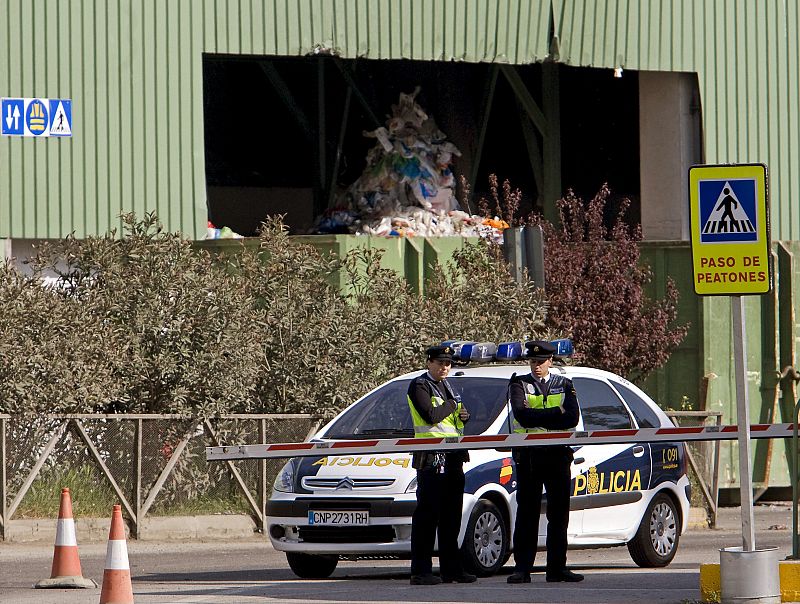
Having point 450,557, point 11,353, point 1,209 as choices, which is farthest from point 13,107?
point 450,557

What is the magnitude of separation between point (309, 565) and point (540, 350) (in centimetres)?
273

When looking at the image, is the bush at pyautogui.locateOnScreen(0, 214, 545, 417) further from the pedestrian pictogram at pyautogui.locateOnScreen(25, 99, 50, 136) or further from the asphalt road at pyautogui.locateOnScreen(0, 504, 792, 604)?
the pedestrian pictogram at pyautogui.locateOnScreen(25, 99, 50, 136)

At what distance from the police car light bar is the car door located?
1.07 metres

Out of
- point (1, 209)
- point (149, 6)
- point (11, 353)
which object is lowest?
point (11, 353)

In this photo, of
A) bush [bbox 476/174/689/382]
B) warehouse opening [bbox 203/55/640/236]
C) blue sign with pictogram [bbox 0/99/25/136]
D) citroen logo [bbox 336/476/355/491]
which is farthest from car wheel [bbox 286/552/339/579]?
warehouse opening [bbox 203/55/640/236]

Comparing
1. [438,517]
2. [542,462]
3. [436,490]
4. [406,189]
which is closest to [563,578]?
[542,462]

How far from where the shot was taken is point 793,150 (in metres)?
25.9

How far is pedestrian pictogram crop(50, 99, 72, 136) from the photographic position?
21.9 m

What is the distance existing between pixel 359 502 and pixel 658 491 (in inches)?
113

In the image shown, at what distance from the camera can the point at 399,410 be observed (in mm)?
13578

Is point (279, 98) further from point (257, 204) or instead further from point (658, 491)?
point (658, 491)

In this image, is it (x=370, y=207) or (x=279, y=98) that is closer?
(x=370, y=207)

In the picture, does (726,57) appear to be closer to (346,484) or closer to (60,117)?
(60,117)

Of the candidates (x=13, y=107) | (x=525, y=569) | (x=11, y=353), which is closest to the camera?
(x=525, y=569)
